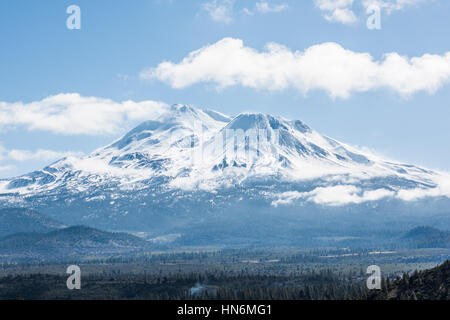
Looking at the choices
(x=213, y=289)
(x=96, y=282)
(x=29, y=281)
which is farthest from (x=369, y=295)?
(x=29, y=281)

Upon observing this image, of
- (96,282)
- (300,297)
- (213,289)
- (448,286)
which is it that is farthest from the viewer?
(96,282)

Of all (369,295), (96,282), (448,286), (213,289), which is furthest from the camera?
(96,282)

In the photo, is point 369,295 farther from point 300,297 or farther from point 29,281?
point 29,281
